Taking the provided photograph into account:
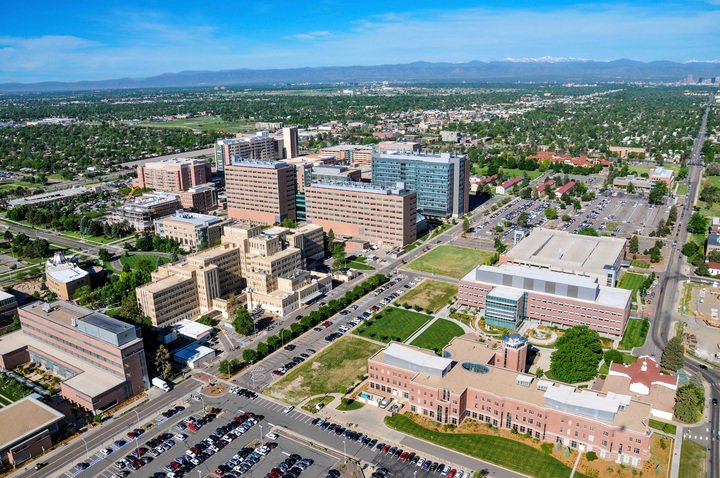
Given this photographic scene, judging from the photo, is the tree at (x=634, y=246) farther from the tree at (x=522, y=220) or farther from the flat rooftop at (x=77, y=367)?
the flat rooftop at (x=77, y=367)

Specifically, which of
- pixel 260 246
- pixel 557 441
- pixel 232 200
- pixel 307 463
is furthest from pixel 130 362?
pixel 232 200

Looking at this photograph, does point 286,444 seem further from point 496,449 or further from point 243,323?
point 243,323

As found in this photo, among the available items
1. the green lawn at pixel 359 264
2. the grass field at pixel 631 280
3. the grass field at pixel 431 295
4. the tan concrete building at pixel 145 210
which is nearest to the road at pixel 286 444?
the grass field at pixel 431 295

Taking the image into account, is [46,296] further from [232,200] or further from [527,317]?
[527,317]

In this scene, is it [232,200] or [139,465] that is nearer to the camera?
Answer: [139,465]

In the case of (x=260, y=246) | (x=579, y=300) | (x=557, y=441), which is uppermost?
(x=260, y=246)
